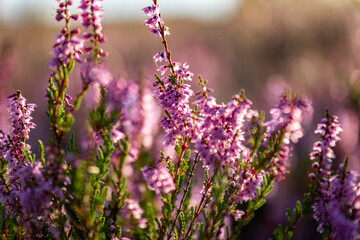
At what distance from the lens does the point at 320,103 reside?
12.7m

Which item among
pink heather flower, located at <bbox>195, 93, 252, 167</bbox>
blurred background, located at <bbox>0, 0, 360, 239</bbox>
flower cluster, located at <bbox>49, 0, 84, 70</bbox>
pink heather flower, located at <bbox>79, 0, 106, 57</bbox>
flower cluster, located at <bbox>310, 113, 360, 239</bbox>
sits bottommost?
flower cluster, located at <bbox>310, 113, 360, 239</bbox>

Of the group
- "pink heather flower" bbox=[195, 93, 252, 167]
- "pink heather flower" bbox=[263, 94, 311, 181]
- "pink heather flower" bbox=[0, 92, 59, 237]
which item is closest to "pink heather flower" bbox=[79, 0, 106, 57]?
"pink heather flower" bbox=[0, 92, 59, 237]

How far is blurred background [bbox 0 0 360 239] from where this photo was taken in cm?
743

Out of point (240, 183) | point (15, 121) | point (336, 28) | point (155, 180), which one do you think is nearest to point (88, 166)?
point (155, 180)

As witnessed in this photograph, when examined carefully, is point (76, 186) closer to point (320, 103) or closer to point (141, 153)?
point (141, 153)

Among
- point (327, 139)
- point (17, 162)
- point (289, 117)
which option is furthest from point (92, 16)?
point (327, 139)

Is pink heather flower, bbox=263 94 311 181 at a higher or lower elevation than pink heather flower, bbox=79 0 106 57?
lower

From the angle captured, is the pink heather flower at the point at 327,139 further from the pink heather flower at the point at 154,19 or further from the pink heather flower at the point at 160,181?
the pink heather flower at the point at 154,19

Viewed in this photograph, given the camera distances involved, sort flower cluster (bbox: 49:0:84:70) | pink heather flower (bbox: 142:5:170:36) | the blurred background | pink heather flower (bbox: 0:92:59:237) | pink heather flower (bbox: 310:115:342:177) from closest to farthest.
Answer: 1. flower cluster (bbox: 49:0:84:70)
2. pink heather flower (bbox: 0:92:59:237)
3. pink heather flower (bbox: 310:115:342:177)
4. pink heather flower (bbox: 142:5:170:36)
5. the blurred background

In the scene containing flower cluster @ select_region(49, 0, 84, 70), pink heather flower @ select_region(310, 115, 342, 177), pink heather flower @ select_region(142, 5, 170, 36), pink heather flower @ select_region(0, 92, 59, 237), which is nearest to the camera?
flower cluster @ select_region(49, 0, 84, 70)

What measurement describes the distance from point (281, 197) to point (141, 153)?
17.2 feet

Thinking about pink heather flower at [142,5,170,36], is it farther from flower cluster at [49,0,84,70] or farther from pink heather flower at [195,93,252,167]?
pink heather flower at [195,93,252,167]

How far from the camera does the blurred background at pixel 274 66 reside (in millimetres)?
7432

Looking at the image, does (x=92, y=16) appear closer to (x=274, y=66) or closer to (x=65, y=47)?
(x=65, y=47)
